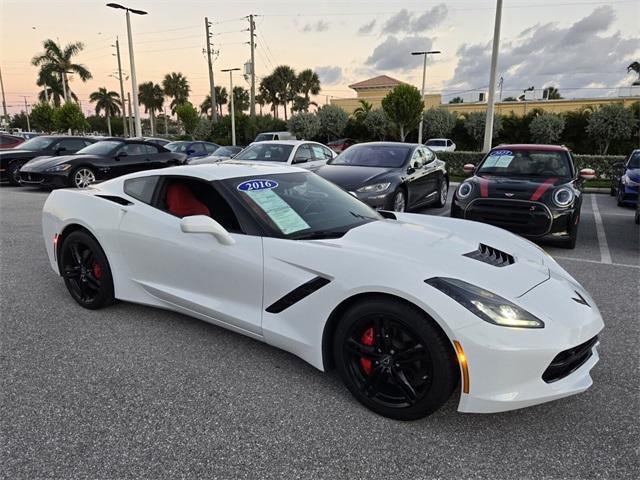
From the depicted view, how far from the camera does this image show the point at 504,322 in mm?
2135

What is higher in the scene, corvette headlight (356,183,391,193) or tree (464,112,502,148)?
tree (464,112,502,148)

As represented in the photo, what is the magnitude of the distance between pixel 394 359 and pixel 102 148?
39.0ft

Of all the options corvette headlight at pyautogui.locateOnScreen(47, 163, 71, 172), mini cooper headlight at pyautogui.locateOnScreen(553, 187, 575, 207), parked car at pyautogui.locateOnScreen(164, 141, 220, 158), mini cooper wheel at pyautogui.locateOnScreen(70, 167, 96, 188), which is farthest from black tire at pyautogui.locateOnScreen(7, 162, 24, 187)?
mini cooper headlight at pyautogui.locateOnScreen(553, 187, 575, 207)

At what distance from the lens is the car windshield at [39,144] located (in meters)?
13.1

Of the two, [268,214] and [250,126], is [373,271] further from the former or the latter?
[250,126]

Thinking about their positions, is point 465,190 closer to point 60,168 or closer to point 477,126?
point 60,168

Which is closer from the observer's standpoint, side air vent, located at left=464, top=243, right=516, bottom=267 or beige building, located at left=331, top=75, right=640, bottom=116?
side air vent, located at left=464, top=243, right=516, bottom=267

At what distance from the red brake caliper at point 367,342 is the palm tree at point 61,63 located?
1954 inches

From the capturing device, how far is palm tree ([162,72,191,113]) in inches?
2729

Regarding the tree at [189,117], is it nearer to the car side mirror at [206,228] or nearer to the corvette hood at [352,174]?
the corvette hood at [352,174]

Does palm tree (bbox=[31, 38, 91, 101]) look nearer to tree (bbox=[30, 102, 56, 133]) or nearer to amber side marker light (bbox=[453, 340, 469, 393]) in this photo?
tree (bbox=[30, 102, 56, 133])

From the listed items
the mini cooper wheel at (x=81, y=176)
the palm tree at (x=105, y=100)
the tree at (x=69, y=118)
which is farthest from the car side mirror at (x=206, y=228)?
the palm tree at (x=105, y=100)

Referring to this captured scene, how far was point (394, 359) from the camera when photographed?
7.71 feet

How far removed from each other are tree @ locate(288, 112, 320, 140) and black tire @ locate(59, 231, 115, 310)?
29.9 metres
